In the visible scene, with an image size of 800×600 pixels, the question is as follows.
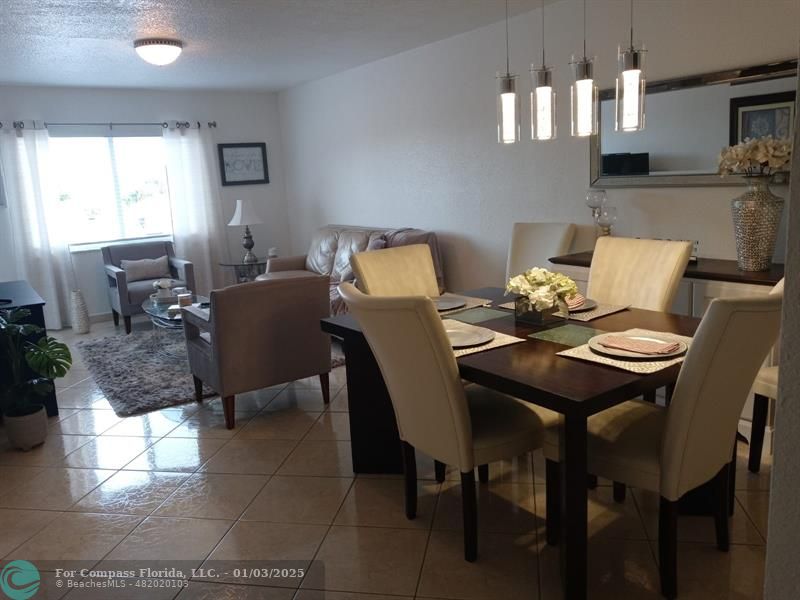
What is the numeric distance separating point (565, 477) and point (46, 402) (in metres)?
3.23

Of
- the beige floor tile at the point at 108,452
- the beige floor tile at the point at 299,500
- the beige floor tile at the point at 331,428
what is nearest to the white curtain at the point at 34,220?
the beige floor tile at the point at 108,452

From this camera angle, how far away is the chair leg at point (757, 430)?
2584 mm

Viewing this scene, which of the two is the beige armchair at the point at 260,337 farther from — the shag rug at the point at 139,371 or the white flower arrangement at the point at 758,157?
the white flower arrangement at the point at 758,157

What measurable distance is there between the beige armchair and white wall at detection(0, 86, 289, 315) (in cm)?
330

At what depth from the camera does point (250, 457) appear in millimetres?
3100

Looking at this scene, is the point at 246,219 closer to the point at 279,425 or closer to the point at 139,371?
the point at 139,371

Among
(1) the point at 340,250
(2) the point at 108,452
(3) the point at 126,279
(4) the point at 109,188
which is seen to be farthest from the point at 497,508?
(4) the point at 109,188

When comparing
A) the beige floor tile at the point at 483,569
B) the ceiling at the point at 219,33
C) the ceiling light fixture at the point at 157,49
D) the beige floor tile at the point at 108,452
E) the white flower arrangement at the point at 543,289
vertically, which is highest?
the ceiling at the point at 219,33

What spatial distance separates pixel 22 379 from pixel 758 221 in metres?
3.77

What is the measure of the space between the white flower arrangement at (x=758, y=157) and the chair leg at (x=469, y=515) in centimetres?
188

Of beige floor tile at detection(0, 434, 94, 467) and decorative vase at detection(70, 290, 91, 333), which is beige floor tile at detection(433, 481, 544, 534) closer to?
beige floor tile at detection(0, 434, 94, 467)

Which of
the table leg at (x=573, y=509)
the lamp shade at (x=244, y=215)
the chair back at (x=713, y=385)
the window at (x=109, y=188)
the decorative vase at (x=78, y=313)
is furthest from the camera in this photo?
→ the lamp shade at (x=244, y=215)

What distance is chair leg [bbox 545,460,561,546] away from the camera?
7.27 ft

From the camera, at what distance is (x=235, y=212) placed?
6.66 metres
